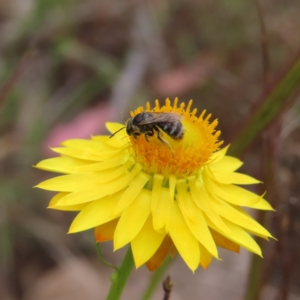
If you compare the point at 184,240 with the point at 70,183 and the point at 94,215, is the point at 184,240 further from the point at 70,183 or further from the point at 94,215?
the point at 70,183

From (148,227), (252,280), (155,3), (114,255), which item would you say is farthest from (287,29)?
(148,227)

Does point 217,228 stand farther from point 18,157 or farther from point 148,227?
point 18,157

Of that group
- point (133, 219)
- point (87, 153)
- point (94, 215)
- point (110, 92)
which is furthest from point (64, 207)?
point (110, 92)

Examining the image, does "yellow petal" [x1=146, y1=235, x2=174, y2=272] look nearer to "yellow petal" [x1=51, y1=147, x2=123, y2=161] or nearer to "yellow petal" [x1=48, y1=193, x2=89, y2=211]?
"yellow petal" [x1=48, y1=193, x2=89, y2=211]

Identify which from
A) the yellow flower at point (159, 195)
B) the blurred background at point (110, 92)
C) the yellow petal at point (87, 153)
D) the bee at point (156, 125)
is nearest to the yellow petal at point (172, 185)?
the yellow flower at point (159, 195)

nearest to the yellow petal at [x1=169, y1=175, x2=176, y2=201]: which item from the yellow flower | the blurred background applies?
the yellow flower

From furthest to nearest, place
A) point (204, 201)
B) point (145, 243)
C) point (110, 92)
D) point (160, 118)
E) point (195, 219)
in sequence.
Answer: point (110, 92) → point (160, 118) → point (204, 201) → point (195, 219) → point (145, 243)
